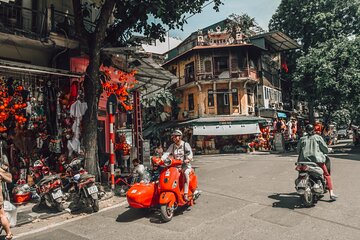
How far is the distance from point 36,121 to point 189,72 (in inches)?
954

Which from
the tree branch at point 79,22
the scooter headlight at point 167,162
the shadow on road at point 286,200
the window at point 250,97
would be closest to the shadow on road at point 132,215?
the scooter headlight at point 167,162

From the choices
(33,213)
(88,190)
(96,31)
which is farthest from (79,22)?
(33,213)

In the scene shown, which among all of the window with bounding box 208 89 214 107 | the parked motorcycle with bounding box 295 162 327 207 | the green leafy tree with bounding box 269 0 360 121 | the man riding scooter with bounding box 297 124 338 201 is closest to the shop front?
the window with bounding box 208 89 214 107

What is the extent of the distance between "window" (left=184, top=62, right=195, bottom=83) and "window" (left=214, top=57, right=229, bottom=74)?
2545 mm

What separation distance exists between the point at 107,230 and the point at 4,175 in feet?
7.23

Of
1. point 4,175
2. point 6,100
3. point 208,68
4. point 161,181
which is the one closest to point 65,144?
point 6,100

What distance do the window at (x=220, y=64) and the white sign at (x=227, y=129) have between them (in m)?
6.27

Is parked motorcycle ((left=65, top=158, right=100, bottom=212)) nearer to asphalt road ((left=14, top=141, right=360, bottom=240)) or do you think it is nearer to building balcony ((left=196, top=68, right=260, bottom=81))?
asphalt road ((left=14, top=141, right=360, bottom=240))

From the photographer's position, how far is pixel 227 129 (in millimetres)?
28453

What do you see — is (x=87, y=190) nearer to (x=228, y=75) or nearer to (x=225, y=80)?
(x=225, y=80)

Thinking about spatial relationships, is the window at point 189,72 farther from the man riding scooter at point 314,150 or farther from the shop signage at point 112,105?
the man riding scooter at point 314,150

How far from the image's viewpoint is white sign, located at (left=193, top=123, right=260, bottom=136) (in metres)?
28.2

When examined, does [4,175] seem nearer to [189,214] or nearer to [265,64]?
[189,214]

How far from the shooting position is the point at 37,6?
35.3ft
